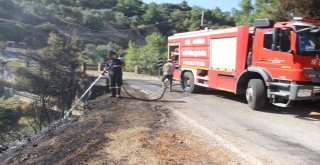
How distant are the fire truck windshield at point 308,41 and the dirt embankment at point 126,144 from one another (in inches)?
161

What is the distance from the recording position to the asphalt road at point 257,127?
688 cm

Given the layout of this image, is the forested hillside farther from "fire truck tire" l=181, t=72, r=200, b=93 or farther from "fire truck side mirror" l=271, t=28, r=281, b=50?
"fire truck side mirror" l=271, t=28, r=281, b=50

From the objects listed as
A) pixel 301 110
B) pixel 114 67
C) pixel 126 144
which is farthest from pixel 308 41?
pixel 114 67

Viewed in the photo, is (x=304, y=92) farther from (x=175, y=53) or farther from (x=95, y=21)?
(x=95, y=21)

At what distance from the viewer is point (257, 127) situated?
30.4ft

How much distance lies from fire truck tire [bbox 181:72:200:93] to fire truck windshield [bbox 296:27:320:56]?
241 inches

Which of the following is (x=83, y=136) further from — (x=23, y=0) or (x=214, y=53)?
(x=23, y=0)

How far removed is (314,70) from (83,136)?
6.45 metres

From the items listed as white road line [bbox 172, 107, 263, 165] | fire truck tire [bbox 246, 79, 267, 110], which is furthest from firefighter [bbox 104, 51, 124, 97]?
fire truck tire [bbox 246, 79, 267, 110]

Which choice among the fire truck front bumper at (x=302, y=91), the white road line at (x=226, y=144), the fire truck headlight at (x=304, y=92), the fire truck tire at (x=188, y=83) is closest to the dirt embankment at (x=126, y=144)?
the white road line at (x=226, y=144)

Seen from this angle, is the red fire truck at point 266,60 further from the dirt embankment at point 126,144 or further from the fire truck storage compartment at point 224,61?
the dirt embankment at point 126,144

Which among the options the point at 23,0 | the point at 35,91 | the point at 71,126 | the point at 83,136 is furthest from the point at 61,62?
the point at 23,0

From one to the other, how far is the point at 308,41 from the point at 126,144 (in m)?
6.22

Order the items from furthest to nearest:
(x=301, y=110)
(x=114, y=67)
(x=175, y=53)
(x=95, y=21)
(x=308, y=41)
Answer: (x=95, y=21), (x=175, y=53), (x=114, y=67), (x=301, y=110), (x=308, y=41)
